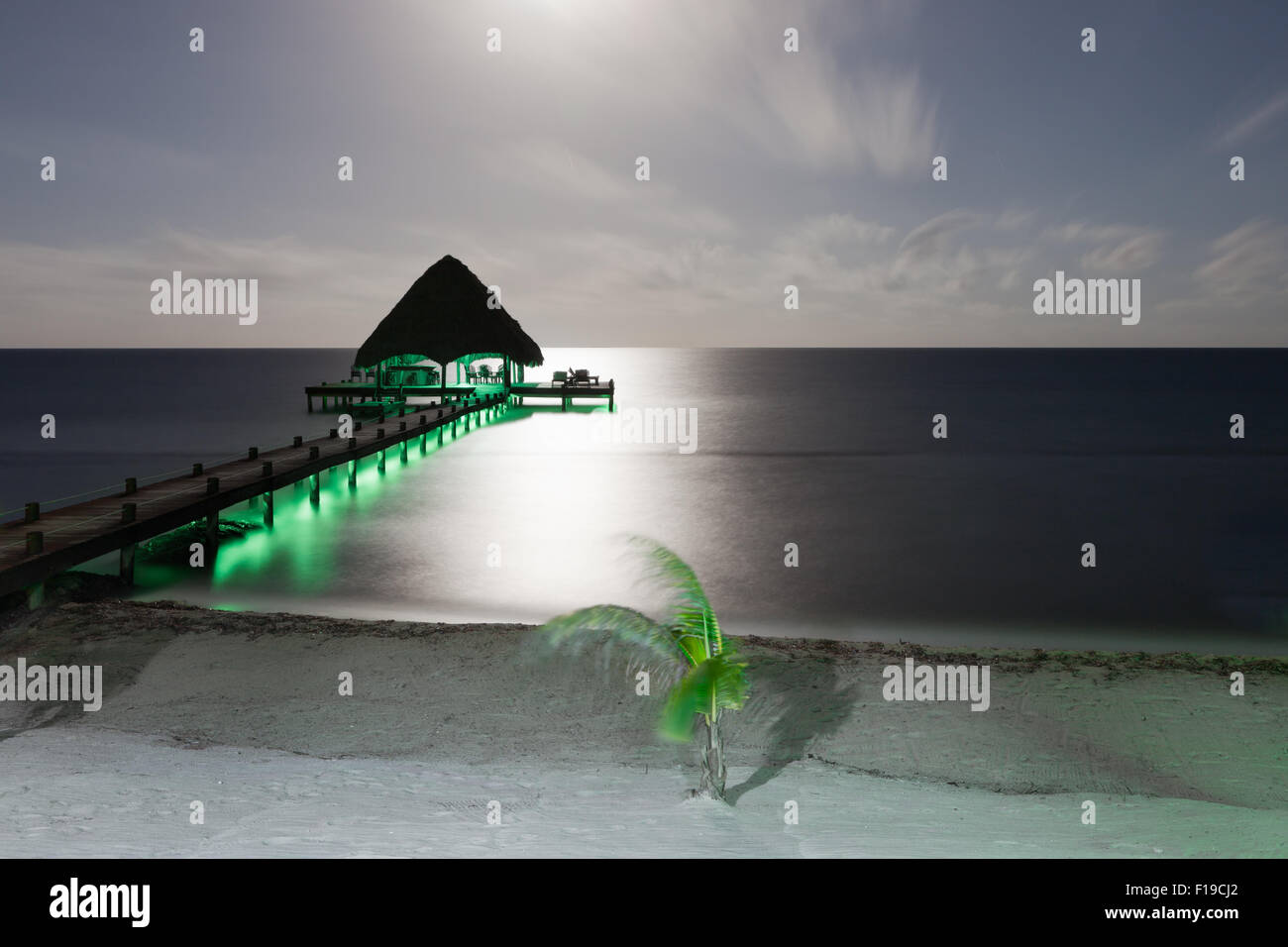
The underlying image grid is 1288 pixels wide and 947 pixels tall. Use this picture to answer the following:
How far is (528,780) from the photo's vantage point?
686 centimetres

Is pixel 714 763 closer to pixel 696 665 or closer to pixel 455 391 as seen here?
pixel 696 665

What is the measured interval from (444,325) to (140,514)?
3522 cm

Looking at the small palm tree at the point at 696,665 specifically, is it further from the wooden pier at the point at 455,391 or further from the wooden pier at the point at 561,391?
the wooden pier at the point at 455,391

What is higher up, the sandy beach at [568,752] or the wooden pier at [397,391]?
the wooden pier at [397,391]

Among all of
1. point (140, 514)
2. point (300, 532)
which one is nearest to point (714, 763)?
point (140, 514)

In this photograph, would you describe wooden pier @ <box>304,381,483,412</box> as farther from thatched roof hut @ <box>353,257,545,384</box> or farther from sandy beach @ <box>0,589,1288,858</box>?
sandy beach @ <box>0,589,1288,858</box>

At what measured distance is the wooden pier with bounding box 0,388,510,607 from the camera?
1188 cm

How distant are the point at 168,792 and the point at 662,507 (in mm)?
22472

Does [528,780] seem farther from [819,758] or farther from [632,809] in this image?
[819,758]

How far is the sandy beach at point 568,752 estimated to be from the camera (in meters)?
5.52

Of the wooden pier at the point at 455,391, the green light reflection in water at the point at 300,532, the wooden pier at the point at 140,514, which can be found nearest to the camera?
the wooden pier at the point at 140,514

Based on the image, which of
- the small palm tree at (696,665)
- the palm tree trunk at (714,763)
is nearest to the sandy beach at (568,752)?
the palm tree trunk at (714,763)

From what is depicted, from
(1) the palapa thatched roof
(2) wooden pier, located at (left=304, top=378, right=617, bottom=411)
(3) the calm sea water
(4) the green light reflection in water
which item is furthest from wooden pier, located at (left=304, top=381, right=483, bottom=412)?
(4) the green light reflection in water

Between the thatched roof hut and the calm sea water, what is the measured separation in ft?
17.3
